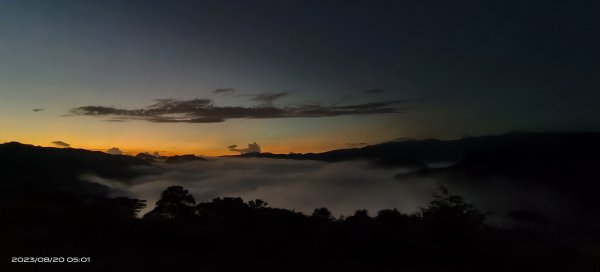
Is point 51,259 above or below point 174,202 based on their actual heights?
above

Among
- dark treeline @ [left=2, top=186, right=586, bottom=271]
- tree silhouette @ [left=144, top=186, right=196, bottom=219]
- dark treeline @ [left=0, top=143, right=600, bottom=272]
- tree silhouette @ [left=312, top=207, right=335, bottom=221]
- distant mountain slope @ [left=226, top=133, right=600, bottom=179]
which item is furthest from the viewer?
distant mountain slope @ [left=226, top=133, right=600, bottom=179]

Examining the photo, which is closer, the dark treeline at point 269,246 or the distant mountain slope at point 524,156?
the dark treeline at point 269,246

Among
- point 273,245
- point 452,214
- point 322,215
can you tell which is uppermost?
point 452,214

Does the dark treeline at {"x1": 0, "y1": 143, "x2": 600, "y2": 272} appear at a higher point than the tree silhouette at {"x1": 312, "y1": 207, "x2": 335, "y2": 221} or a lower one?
higher

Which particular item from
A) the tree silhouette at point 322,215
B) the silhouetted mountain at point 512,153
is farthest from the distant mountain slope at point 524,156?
the tree silhouette at point 322,215

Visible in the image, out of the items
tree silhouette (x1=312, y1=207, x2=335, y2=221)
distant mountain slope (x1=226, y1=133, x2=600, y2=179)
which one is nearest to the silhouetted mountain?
distant mountain slope (x1=226, y1=133, x2=600, y2=179)

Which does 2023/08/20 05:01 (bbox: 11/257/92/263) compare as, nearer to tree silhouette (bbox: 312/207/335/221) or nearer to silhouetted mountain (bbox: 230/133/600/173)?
tree silhouette (bbox: 312/207/335/221)

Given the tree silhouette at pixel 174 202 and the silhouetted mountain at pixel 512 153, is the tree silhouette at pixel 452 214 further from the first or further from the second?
the silhouetted mountain at pixel 512 153

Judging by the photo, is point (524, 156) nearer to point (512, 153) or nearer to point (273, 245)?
point (512, 153)

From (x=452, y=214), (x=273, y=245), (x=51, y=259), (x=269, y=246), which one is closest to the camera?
(x=51, y=259)

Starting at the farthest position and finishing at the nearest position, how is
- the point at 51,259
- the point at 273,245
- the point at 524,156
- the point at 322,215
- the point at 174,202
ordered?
the point at 524,156 < the point at 174,202 < the point at 322,215 < the point at 273,245 < the point at 51,259

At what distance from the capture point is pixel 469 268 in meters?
16.9

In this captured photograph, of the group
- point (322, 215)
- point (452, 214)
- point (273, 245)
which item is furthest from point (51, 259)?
point (322, 215)

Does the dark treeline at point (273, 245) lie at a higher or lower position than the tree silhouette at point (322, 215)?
higher
